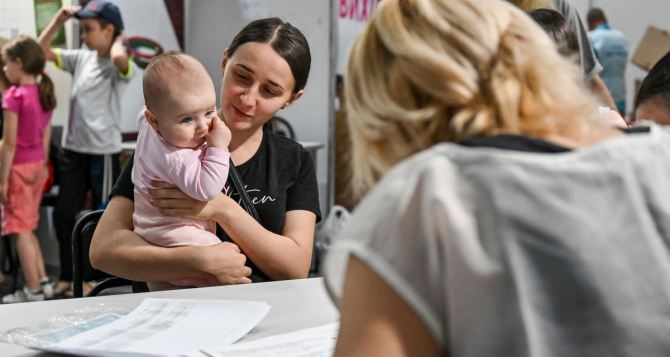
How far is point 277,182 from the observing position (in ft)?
6.01

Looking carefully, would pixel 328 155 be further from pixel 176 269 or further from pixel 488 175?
pixel 488 175

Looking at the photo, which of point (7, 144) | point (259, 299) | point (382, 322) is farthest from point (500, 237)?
point (7, 144)

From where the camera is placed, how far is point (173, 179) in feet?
5.38

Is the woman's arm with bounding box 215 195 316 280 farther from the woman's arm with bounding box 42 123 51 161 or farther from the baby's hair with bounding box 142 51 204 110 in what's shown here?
the woman's arm with bounding box 42 123 51 161

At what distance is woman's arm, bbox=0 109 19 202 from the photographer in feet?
13.9

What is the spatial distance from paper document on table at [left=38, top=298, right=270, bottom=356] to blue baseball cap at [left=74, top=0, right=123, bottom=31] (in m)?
3.38

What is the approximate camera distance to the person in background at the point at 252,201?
164cm

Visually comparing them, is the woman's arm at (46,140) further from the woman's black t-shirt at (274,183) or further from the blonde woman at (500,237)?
the blonde woman at (500,237)

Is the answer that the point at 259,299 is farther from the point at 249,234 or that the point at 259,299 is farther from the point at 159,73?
the point at 159,73

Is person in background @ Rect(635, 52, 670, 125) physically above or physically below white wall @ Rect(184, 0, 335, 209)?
above

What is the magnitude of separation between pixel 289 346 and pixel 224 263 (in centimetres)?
47

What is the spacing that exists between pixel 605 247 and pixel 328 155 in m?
4.29

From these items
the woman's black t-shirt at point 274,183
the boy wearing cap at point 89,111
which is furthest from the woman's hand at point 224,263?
the boy wearing cap at point 89,111

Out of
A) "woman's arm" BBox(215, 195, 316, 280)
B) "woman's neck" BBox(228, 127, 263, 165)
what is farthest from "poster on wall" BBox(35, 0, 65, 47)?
"woman's arm" BBox(215, 195, 316, 280)
